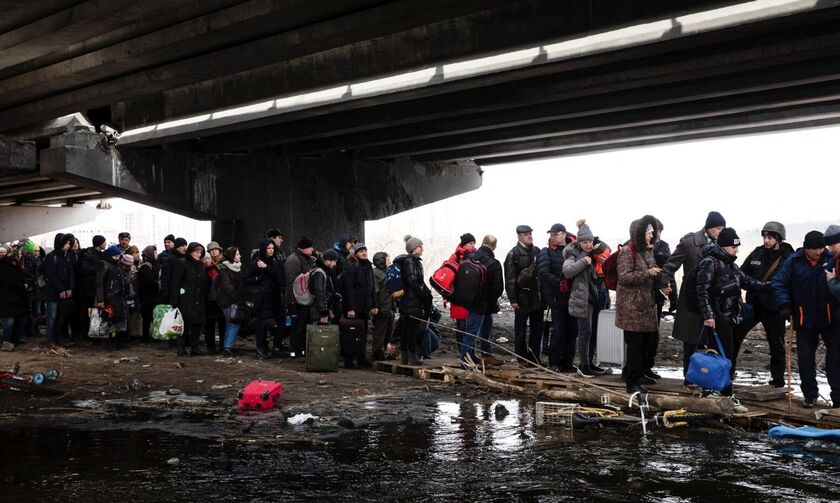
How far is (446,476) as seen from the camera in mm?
6727

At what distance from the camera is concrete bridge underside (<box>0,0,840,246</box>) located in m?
11.2

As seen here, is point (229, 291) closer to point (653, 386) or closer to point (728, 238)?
point (653, 386)

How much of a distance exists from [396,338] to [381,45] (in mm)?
4338

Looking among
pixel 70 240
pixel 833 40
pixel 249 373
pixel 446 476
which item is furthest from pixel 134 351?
pixel 833 40

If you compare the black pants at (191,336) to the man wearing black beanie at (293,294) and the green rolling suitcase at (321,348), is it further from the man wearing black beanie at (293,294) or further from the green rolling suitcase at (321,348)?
the green rolling suitcase at (321,348)

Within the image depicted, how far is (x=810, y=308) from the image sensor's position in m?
9.20

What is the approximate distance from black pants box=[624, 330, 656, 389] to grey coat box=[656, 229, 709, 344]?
1.64 ft

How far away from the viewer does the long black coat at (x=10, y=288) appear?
16078 millimetres

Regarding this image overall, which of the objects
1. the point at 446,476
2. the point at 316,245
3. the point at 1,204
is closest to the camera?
the point at 446,476

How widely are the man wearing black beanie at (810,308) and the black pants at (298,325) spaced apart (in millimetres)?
7050

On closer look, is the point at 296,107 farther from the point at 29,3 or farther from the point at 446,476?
the point at 446,476

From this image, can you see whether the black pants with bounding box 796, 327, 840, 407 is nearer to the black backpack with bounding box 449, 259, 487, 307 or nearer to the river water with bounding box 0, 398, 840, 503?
the river water with bounding box 0, 398, 840, 503

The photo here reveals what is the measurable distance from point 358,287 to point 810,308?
6457 millimetres

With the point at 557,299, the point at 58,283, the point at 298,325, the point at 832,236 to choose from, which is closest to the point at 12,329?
the point at 58,283
